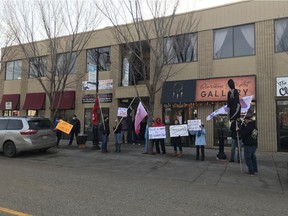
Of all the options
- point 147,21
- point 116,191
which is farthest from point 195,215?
point 147,21

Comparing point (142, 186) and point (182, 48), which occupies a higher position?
point (182, 48)

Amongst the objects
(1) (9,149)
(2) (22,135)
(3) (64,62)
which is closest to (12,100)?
(3) (64,62)

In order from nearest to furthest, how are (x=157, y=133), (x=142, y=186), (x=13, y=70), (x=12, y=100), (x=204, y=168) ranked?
(x=142, y=186)
(x=204, y=168)
(x=157, y=133)
(x=12, y=100)
(x=13, y=70)

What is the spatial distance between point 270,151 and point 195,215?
Answer: 10.3m

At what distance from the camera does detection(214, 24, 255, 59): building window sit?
49.1ft

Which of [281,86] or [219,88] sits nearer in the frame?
[281,86]

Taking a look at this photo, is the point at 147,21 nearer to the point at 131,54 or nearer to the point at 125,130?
the point at 131,54

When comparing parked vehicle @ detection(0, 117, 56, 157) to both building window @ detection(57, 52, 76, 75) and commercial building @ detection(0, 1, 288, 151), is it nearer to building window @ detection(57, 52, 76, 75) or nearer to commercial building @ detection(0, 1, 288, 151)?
building window @ detection(57, 52, 76, 75)

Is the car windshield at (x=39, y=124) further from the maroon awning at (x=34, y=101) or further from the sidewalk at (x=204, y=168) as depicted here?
the maroon awning at (x=34, y=101)

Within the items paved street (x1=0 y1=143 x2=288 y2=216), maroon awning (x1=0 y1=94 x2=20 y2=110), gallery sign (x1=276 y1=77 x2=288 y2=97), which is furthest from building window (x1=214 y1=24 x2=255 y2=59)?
maroon awning (x1=0 y1=94 x2=20 y2=110)

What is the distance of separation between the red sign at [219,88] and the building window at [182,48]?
63.6 inches

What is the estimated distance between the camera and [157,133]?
42.6 feet

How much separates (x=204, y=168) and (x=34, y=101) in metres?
15.5

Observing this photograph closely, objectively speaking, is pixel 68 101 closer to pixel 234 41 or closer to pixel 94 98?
pixel 94 98
